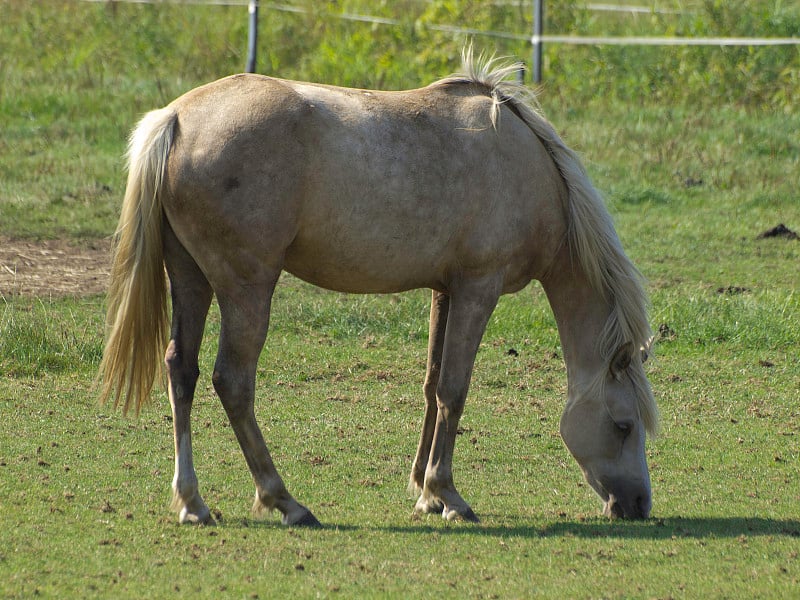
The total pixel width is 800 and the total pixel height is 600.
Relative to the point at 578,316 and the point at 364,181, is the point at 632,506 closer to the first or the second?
the point at 578,316

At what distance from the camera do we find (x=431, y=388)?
5.59 meters

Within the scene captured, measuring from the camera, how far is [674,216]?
12.0 metres

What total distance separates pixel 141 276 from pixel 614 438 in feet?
7.50

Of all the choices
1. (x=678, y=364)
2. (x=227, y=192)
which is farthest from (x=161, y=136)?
(x=678, y=364)

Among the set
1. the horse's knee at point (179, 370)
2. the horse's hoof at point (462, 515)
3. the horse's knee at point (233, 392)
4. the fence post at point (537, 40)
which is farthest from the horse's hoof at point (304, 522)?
the fence post at point (537, 40)

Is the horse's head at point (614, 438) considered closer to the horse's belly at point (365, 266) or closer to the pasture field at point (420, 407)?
the pasture field at point (420, 407)

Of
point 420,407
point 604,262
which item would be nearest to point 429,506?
point 604,262

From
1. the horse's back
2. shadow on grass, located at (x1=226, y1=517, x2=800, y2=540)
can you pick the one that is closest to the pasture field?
shadow on grass, located at (x1=226, y1=517, x2=800, y2=540)

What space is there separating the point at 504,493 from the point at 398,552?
46.5 inches

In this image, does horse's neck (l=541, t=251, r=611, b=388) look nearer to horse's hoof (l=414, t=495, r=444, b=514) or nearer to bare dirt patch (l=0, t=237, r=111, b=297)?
horse's hoof (l=414, t=495, r=444, b=514)

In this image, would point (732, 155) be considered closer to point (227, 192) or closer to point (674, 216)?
point (674, 216)

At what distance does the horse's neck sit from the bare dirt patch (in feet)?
15.5

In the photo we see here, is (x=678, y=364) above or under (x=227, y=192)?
under

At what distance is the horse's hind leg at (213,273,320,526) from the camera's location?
4758mm
